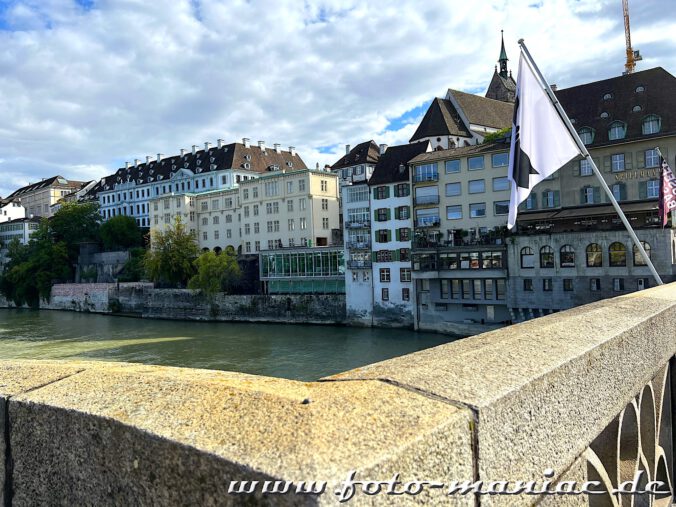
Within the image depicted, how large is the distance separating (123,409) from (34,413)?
39 centimetres

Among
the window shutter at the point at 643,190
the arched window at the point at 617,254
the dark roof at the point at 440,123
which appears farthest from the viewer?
the dark roof at the point at 440,123

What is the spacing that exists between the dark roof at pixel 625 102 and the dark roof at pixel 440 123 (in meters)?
15.6

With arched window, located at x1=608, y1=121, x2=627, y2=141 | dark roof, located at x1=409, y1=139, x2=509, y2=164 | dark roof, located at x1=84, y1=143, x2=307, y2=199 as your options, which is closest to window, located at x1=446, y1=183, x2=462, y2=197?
dark roof, located at x1=409, y1=139, x2=509, y2=164

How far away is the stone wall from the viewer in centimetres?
140

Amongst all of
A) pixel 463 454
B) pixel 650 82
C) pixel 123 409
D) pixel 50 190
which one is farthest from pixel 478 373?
pixel 50 190

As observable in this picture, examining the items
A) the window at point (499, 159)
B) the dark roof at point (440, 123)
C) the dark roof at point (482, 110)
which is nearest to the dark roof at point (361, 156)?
the dark roof at point (440, 123)

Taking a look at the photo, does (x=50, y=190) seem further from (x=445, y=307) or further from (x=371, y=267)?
(x=445, y=307)

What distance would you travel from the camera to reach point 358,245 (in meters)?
47.2

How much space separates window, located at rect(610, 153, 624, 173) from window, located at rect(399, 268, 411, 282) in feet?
51.4

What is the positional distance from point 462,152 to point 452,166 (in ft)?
4.02

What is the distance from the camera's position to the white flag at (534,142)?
927 cm

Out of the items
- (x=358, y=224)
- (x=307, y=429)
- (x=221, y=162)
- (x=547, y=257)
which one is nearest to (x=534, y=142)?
(x=307, y=429)

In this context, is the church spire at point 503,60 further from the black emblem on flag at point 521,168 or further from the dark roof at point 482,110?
the black emblem on flag at point 521,168

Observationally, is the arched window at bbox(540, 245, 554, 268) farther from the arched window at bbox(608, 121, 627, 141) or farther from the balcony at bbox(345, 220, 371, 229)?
the balcony at bbox(345, 220, 371, 229)
